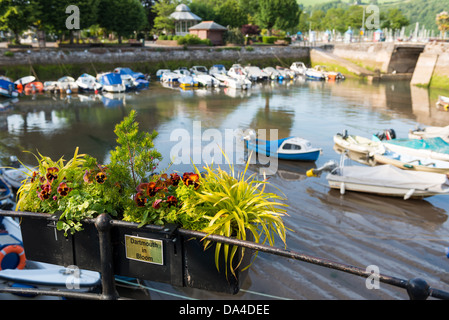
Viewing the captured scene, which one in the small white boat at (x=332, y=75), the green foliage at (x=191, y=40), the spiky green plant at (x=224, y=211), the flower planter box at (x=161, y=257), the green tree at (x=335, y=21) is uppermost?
the green tree at (x=335, y=21)

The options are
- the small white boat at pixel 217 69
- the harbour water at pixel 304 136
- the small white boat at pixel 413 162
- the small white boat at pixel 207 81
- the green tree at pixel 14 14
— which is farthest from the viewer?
the small white boat at pixel 217 69

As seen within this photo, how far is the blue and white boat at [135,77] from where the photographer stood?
40272 millimetres

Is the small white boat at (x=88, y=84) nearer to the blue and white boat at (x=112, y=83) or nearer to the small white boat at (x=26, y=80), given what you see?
the blue and white boat at (x=112, y=83)

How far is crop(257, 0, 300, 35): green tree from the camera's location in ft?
219

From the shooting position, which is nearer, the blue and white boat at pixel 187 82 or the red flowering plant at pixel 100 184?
the red flowering plant at pixel 100 184

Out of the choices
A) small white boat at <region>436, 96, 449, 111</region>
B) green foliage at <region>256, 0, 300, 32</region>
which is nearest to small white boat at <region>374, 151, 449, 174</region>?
small white boat at <region>436, 96, 449, 111</region>

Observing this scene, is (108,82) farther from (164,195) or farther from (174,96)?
(164,195)

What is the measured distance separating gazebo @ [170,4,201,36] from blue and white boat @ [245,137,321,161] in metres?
49.7

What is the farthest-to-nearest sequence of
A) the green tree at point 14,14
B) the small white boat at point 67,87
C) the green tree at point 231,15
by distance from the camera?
the green tree at point 231,15 → the green tree at point 14,14 → the small white boat at point 67,87

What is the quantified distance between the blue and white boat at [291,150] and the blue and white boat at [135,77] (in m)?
25.2

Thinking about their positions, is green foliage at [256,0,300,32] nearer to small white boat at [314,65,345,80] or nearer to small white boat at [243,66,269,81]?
small white boat at [314,65,345,80]

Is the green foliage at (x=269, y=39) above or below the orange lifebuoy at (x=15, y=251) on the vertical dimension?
above

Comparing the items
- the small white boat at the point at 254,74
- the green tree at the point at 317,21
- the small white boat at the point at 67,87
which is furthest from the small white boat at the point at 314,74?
the green tree at the point at 317,21
